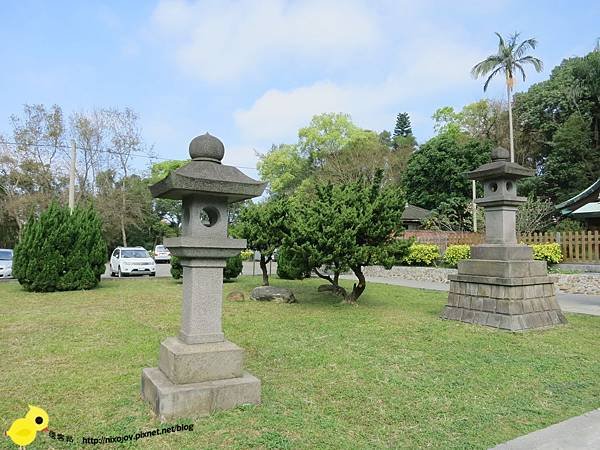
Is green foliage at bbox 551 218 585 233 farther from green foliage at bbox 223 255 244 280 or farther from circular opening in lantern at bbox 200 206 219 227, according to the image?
circular opening in lantern at bbox 200 206 219 227

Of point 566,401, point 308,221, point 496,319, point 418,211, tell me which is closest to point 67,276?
point 308,221

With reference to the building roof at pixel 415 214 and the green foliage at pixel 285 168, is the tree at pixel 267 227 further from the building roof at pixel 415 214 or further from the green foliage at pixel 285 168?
the green foliage at pixel 285 168

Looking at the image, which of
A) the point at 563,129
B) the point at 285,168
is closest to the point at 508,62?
the point at 563,129

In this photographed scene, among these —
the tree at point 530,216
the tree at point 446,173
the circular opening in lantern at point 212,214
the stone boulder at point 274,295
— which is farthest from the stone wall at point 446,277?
the tree at point 446,173

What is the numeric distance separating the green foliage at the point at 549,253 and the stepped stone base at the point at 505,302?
282 inches

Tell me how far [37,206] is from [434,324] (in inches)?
1020

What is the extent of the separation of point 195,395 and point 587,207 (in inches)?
793

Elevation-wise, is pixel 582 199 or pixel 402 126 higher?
pixel 402 126

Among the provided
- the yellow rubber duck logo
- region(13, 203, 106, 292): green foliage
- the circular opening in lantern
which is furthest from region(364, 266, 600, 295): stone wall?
region(13, 203, 106, 292): green foliage

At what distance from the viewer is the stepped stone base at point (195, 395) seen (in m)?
3.40

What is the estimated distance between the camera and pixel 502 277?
7.12 m

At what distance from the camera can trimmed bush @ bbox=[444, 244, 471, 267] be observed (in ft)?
51.4

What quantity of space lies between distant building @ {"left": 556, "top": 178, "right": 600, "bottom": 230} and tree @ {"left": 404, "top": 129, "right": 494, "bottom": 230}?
747 cm

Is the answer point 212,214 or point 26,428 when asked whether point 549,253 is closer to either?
point 212,214
